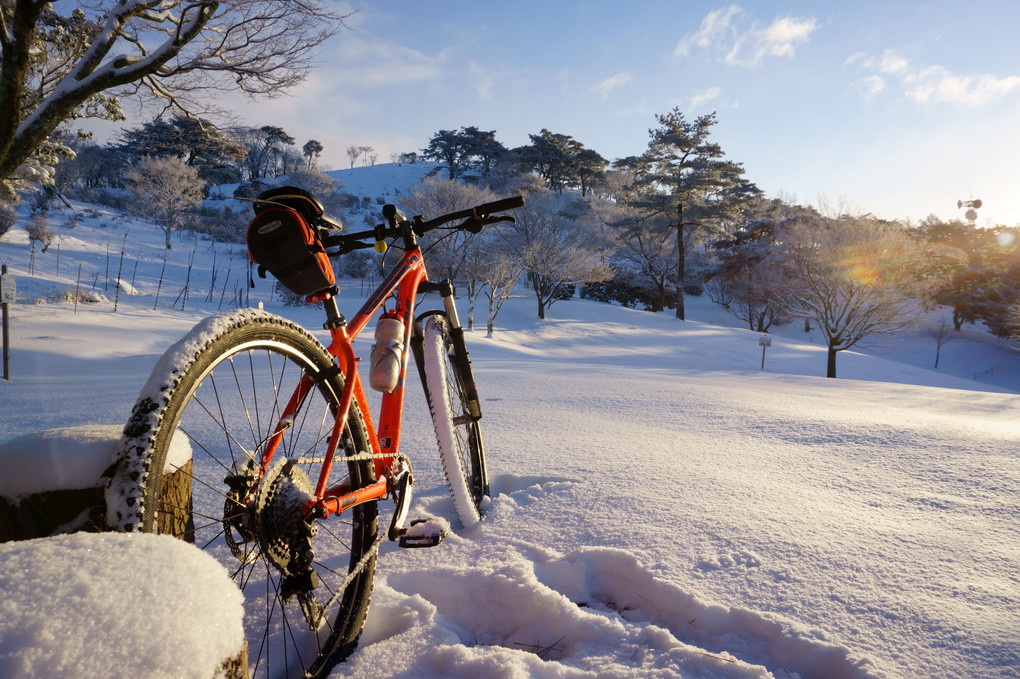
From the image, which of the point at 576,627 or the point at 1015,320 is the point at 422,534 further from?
the point at 1015,320

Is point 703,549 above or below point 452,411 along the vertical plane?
below

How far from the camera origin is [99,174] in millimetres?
38781

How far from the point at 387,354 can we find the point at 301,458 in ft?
1.46

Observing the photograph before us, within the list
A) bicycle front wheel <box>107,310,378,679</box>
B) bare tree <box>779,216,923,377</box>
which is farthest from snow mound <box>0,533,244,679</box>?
bare tree <box>779,216,923,377</box>

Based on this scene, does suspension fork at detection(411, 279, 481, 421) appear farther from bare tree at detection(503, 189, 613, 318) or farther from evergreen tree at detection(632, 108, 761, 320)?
evergreen tree at detection(632, 108, 761, 320)

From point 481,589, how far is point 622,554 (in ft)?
1.77

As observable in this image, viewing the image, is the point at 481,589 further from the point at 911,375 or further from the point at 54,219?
the point at 54,219

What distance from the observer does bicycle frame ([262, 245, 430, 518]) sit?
1.24 m

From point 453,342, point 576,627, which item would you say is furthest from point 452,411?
point 576,627

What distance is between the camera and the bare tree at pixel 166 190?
27453 mm

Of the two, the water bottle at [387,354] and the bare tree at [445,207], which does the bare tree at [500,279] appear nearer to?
the bare tree at [445,207]

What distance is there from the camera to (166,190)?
27.5m

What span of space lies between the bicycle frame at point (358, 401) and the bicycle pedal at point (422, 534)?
180mm

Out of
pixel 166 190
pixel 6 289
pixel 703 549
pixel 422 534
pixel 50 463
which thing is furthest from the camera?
pixel 166 190
